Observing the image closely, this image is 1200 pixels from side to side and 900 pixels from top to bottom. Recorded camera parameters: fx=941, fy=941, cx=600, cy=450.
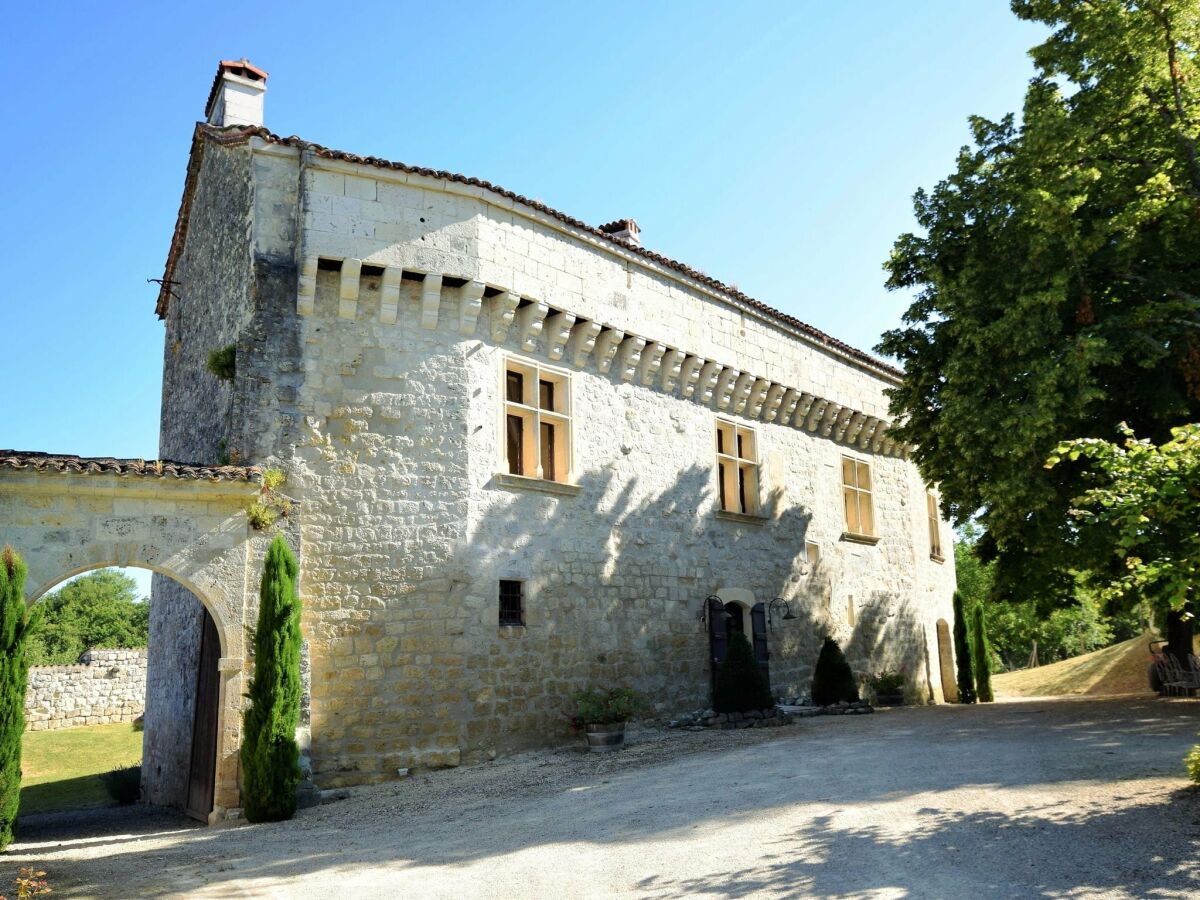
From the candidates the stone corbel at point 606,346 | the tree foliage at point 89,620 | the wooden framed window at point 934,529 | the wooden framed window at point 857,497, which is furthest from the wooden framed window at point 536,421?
the tree foliage at point 89,620

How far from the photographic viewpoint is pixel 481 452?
40.0 ft

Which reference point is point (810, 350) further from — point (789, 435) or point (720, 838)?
point (720, 838)

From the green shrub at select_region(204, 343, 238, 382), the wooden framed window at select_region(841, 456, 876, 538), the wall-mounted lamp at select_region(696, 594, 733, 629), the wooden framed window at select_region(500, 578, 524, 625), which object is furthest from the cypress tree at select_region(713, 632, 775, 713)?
the green shrub at select_region(204, 343, 238, 382)

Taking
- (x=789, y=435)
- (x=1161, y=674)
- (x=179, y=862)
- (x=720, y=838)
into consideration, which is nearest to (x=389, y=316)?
Answer: (x=179, y=862)

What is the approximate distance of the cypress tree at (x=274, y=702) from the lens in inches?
373

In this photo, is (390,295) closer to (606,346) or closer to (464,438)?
(464,438)

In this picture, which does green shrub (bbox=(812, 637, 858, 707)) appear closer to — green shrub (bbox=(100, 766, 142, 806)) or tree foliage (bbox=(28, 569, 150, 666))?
green shrub (bbox=(100, 766, 142, 806))

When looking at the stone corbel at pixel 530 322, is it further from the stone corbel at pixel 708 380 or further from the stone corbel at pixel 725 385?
the stone corbel at pixel 725 385

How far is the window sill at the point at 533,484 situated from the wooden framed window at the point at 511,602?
126cm

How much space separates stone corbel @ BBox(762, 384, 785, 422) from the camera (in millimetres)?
17234

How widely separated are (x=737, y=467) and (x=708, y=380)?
1.90 metres

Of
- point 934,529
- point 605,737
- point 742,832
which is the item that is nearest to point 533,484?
point 605,737

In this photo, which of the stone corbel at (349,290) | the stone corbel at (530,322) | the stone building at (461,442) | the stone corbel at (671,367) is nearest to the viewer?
the stone building at (461,442)

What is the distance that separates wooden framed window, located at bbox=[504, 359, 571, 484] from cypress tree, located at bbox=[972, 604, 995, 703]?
13457 millimetres
